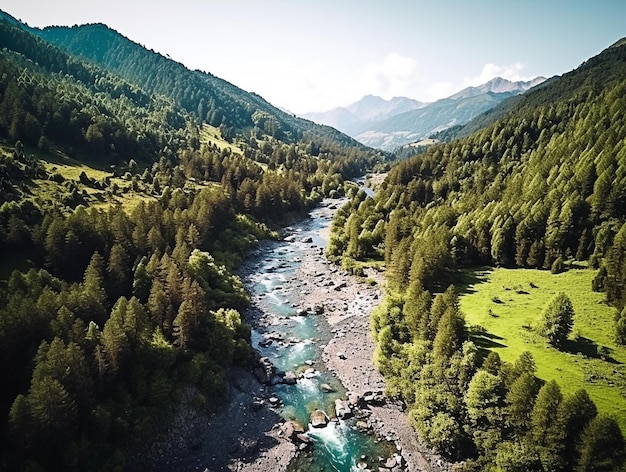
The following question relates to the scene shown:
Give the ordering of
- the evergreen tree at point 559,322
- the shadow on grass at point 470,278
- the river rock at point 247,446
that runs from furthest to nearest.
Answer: the shadow on grass at point 470,278, the evergreen tree at point 559,322, the river rock at point 247,446

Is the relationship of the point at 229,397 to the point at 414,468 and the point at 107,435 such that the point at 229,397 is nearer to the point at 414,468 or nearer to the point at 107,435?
the point at 107,435

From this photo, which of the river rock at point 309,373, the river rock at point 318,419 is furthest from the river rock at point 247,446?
the river rock at point 309,373

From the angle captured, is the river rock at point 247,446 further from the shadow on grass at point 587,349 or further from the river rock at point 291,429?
the shadow on grass at point 587,349

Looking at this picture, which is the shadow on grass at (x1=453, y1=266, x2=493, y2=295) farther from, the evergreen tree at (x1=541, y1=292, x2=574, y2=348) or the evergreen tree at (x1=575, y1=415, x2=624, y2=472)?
the evergreen tree at (x1=575, y1=415, x2=624, y2=472)

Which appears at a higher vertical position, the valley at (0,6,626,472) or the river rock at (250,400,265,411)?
the valley at (0,6,626,472)

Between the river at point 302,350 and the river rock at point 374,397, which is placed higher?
the river rock at point 374,397

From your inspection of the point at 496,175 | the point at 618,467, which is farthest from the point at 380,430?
the point at 496,175

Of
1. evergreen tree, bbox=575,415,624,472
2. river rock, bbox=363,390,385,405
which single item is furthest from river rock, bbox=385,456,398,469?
evergreen tree, bbox=575,415,624,472
